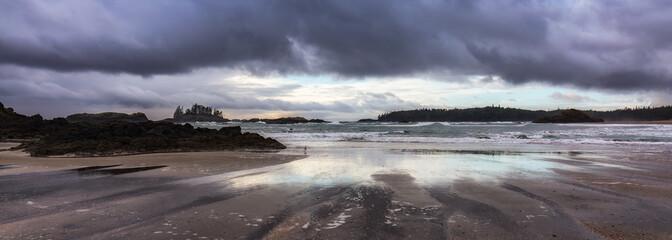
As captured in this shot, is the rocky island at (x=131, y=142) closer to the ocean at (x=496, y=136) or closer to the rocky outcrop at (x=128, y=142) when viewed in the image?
the rocky outcrop at (x=128, y=142)

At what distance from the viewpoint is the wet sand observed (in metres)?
3.59

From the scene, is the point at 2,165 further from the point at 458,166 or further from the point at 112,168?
the point at 458,166

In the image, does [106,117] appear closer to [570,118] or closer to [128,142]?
[128,142]

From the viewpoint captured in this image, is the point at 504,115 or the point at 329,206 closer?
the point at 329,206

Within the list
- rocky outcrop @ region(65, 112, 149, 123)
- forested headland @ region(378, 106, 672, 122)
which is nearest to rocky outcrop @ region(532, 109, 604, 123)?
forested headland @ region(378, 106, 672, 122)

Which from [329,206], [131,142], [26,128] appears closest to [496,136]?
[131,142]

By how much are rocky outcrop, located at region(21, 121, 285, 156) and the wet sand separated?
18.0ft

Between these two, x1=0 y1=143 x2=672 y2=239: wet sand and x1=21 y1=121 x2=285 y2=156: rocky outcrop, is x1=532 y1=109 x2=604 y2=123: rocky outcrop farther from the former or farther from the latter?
x1=0 y1=143 x2=672 y2=239: wet sand

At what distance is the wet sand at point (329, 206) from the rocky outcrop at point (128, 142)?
18.0 feet

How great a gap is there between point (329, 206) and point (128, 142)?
508 inches

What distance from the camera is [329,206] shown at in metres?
4.70

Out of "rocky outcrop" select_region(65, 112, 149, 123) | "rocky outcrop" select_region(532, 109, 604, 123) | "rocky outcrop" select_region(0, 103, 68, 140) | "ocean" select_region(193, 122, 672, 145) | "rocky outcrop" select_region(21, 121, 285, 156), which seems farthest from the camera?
"rocky outcrop" select_region(532, 109, 604, 123)

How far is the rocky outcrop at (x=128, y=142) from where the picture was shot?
42.4 feet

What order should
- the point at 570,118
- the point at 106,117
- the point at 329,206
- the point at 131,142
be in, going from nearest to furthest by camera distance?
the point at 329,206, the point at 131,142, the point at 106,117, the point at 570,118
